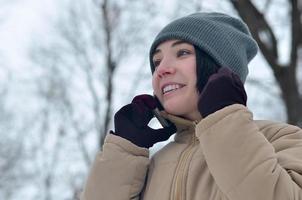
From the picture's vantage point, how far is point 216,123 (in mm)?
1501

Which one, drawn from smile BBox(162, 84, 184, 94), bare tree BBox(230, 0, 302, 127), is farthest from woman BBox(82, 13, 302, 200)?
bare tree BBox(230, 0, 302, 127)

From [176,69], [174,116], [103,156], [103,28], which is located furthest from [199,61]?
[103,28]

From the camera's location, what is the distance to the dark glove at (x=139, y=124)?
1851 millimetres

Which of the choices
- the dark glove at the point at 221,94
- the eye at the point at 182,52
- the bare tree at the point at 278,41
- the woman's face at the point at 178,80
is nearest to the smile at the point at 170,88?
the woman's face at the point at 178,80

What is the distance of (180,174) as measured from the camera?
167cm

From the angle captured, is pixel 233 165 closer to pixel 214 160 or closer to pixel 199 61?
pixel 214 160

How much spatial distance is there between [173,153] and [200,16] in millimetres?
475

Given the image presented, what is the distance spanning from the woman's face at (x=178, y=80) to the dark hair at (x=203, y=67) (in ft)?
0.04

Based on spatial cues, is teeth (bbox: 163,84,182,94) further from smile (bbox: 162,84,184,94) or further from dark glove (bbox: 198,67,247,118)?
dark glove (bbox: 198,67,247,118)

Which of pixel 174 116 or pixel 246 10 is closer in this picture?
pixel 174 116

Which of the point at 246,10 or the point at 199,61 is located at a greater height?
the point at 199,61

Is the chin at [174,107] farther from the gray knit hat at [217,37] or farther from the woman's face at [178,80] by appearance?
the gray knit hat at [217,37]

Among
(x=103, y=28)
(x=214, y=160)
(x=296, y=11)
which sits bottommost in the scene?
(x=103, y=28)

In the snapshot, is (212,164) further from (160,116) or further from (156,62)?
(156,62)
